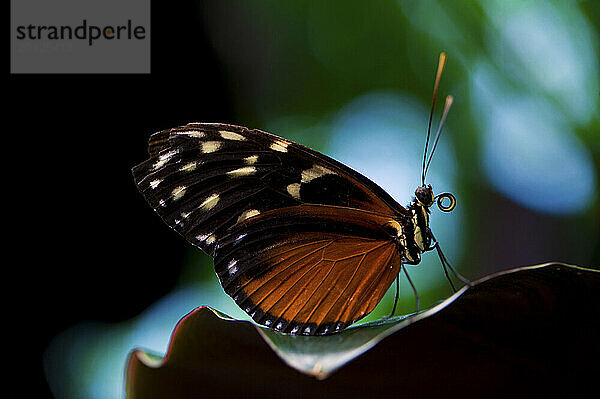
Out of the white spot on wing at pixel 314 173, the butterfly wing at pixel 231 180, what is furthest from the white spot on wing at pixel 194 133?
the white spot on wing at pixel 314 173

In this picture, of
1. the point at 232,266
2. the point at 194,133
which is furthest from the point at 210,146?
the point at 232,266

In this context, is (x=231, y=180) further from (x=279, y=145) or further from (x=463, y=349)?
(x=463, y=349)

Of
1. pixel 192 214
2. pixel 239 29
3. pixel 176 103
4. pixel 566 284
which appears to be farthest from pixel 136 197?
pixel 566 284

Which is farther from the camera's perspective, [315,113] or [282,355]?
[315,113]

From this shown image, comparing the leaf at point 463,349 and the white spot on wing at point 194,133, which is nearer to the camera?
the leaf at point 463,349

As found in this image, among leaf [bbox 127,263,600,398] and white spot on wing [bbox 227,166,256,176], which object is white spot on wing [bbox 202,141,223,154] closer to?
white spot on wing [bbox 227,166,256,176]

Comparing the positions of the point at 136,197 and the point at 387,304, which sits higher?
the point at 136,197

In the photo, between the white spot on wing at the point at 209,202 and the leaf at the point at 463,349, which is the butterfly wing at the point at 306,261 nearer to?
the white spot on wing at the point at 209,202

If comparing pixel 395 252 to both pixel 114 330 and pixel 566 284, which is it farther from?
pixel 114 330
